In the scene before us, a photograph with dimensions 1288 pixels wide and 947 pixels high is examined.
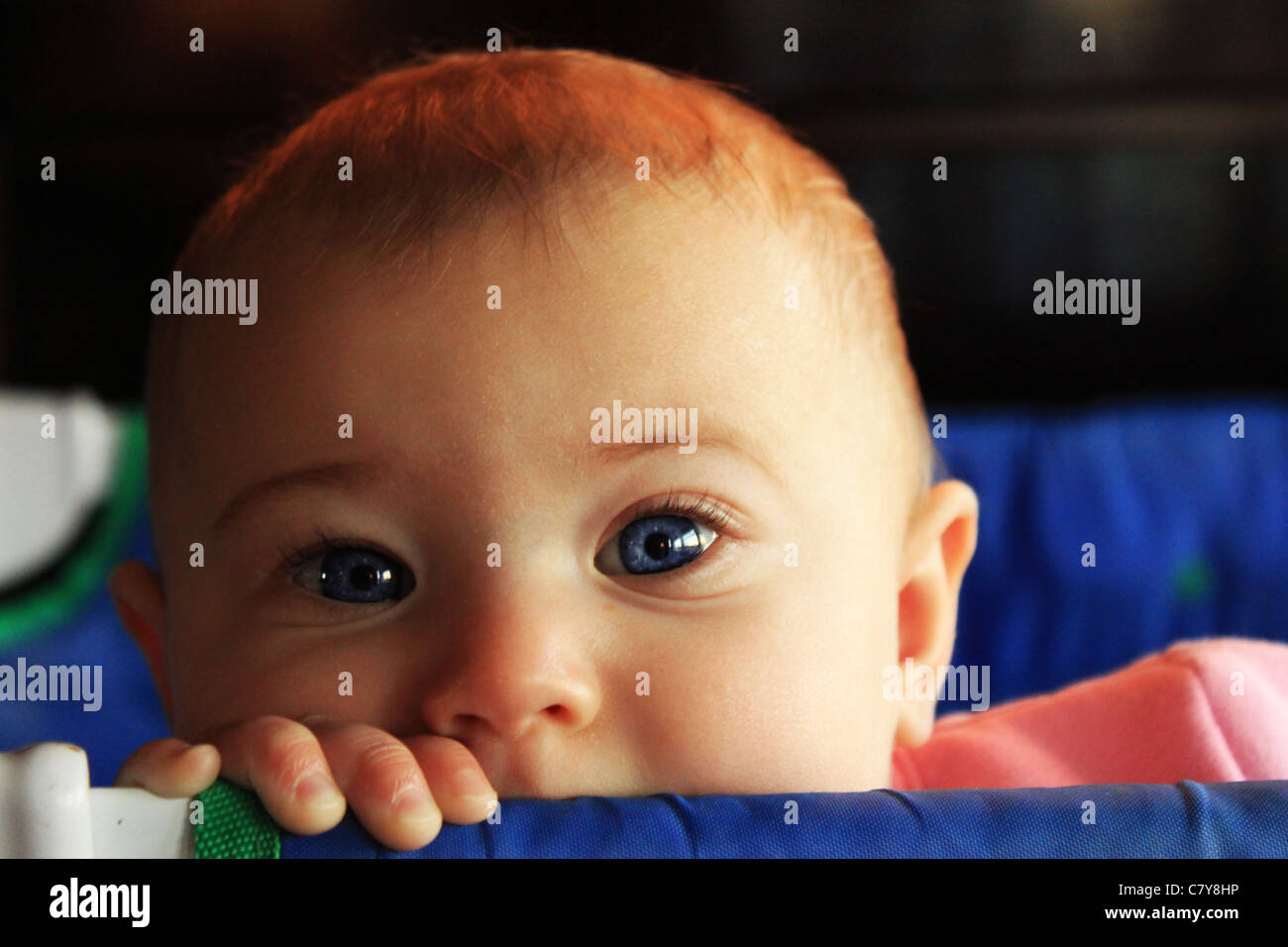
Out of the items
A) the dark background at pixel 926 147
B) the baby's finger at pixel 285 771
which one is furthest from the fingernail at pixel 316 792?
the dark background at pixel 926 147

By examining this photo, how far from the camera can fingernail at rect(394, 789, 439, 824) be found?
544mm

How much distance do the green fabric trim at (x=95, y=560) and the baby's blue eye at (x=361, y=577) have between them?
0.99 meters

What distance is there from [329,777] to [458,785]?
0.06 meters

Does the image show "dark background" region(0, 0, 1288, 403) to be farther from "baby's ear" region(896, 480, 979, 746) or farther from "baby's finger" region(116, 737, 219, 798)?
"baby's finger" region(116, 737, 219, 798)

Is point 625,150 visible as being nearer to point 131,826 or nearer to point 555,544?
point 555,544

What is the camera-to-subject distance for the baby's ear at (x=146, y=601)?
97 cm

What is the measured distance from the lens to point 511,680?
653 millimetres

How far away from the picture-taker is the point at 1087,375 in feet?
7.26

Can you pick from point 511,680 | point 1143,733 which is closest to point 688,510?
point 511,680

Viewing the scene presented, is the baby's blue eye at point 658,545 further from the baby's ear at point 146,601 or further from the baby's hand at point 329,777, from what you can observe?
the baby's ear at point 146,601

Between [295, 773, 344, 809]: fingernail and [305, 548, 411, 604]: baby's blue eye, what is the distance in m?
0.20

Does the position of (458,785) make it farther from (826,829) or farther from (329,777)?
(826,829)

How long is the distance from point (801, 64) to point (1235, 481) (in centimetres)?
97
